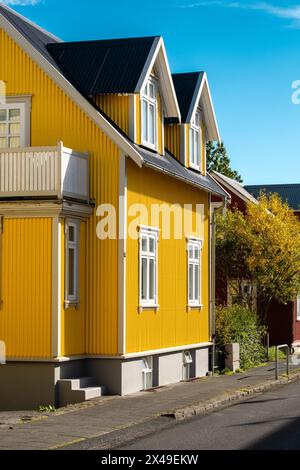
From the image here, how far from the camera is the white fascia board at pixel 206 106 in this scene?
93.9 feet

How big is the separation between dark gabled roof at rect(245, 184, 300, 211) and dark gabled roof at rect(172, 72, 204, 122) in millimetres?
22560

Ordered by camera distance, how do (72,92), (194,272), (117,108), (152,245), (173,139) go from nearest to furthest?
(72,92)
(117,108)
(152,245)
(173,139)
(194,272)

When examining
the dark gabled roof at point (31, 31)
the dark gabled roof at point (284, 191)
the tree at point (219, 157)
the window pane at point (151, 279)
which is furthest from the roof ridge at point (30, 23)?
the tree at point (219, 157)

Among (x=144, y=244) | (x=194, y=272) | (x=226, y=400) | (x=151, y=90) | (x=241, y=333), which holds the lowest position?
(x=226, y=400)

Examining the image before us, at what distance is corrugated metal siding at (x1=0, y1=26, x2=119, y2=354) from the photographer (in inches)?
887

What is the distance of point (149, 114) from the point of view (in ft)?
82.6

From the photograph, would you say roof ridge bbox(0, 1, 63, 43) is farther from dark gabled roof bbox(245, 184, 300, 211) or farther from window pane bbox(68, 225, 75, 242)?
dark gabled roof bbox(245, 184, 300, 211)

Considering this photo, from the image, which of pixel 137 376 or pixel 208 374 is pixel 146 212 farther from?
pixel 208 374

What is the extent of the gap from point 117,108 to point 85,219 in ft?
9.74

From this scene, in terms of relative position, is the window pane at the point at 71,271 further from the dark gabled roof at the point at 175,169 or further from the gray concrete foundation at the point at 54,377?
the dark gabled roof at the point at 175,169

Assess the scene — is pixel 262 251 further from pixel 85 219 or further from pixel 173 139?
pixel 85 219

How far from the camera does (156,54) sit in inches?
963

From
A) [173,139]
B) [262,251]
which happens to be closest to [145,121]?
[173,139]
